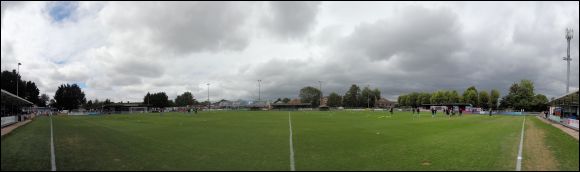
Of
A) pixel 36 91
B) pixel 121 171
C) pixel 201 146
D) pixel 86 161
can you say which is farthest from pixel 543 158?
pixel 36 91

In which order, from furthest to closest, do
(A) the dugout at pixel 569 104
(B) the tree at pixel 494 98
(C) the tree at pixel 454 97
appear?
(C) the tree at pixel 454 97
(B) the tree at pixel 494 98
(A) the dugout at pixel 569 104

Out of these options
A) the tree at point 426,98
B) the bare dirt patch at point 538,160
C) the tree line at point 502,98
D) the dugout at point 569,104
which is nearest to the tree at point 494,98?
the tree line at point 502,98

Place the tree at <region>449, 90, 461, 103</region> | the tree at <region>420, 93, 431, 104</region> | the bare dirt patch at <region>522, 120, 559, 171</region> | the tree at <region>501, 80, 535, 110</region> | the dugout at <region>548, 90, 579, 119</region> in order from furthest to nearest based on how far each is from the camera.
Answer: the tree at <region>420, 93, 431, 104</region>
the tree at <region>449, 90, 461, 103</region>
the tree at <region>501, 80, 535, 110</region>
the dugout at <region>548, 90, 579, 119</region>
the bare dirt patch at <region>522, 120, 559, 171</region>

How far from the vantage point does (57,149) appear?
1695 cm

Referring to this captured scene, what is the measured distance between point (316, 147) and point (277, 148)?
1.71 meters

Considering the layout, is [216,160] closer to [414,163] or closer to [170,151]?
[170,151]

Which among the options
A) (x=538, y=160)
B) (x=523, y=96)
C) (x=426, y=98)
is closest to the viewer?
(x=538, y=160)

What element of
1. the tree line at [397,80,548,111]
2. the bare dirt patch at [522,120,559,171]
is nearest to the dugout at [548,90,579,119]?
the bare dirt patch at [522,120,559,171]

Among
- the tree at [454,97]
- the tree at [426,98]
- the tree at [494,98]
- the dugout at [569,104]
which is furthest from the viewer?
the tree at [426,98]

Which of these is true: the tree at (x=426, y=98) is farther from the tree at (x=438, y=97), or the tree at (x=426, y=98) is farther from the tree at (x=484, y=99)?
the tree at (x=484, y=99)

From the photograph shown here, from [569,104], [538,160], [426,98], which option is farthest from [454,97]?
[538,160]

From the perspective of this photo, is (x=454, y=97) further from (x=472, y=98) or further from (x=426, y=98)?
(x=426, y=98)

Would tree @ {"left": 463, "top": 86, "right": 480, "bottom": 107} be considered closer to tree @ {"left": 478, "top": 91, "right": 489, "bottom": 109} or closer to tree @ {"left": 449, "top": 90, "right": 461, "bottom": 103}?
tree @ {"left": 478, "top": 91, "right": 489, "bottom": 109}

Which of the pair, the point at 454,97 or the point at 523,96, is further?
the point at 454,97
